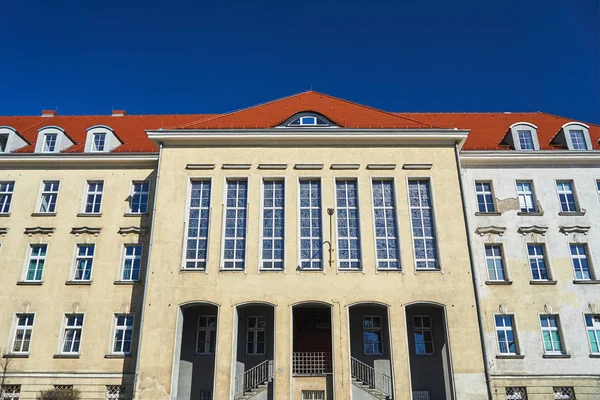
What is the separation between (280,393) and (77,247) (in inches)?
435

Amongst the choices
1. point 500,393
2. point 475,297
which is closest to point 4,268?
point 475,297

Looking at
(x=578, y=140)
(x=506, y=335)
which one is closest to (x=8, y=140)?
(x=506, y=335)

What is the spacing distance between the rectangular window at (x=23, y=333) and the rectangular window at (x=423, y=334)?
16.1m

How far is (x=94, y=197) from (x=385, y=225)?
13460mm

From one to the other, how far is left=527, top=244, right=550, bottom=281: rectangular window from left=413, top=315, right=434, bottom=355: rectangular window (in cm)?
491

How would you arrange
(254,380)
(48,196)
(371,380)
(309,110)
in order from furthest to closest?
(48,196), (309,110), (371,380), (254,380)

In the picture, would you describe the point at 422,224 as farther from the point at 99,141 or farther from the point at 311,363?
the point at 99,141

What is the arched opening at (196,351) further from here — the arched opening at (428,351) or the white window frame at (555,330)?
the white window frame at (555,330)

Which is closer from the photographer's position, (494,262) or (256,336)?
(256,336)

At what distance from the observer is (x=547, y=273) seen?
778 inches

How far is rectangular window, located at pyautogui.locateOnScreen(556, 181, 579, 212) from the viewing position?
20969mm

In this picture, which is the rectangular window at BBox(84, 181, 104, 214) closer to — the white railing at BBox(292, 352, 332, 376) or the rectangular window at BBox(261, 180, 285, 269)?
the rectangular window at BBox(261, 180, 285, 269)

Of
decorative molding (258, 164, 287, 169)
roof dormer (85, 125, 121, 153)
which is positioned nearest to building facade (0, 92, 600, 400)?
decorative molding (258, 164, 287, 169)

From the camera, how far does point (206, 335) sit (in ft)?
64.5
